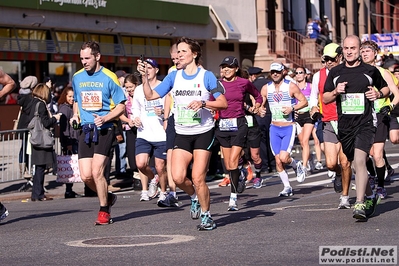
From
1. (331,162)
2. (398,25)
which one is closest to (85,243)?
(331,162)

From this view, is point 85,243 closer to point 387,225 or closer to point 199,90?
point 199,90

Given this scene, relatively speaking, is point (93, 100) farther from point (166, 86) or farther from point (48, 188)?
point (48, 188)

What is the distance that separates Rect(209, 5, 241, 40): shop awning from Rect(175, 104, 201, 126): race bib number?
82.3 ft

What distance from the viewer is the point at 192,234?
32.3ft

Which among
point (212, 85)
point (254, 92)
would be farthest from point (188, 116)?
point (254, 92)

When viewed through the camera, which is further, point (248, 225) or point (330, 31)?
point (330, 31)

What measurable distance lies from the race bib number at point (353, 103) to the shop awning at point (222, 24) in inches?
972

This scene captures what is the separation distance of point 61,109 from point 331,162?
5939mm

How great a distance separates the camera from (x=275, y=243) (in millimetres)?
8883

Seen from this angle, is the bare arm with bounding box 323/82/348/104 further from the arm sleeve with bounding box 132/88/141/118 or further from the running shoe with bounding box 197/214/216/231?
the arm sleeve with bounding box 132/88/141/118

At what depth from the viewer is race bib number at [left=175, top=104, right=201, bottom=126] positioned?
10322 mm

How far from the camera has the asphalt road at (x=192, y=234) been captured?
8.38 m

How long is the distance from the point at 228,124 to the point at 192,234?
12.1 feet

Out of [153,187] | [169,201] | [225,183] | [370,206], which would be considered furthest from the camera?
[225,183]
